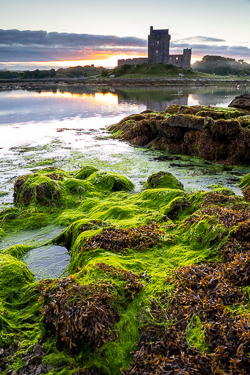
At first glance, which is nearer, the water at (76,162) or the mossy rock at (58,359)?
the mossy rock at (58,359)

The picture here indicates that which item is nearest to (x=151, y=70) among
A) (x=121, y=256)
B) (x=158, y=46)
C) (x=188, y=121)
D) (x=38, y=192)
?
(x=158, y=46)

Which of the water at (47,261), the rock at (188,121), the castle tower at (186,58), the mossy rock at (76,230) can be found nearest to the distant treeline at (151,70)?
the castle tower at (186,58)

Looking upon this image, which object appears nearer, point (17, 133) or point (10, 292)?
point (10, 292)

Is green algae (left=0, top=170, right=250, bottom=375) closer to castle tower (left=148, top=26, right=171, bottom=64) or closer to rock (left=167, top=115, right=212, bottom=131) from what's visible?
rock (left=167, top=115, right=212, bottom=131)

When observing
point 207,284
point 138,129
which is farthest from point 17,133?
point 207,284

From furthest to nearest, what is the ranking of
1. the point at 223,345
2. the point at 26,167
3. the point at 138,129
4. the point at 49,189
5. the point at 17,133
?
the point at 17,133 < the point at 138,129 < the point at 26,167 < the point at 49,189 < the point at 223,345

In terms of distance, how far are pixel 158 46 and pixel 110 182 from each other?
344 ft

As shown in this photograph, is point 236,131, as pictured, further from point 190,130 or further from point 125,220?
point 125,220

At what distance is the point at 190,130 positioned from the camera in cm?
1215

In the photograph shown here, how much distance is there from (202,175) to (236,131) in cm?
282

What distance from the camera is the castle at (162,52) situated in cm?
9844

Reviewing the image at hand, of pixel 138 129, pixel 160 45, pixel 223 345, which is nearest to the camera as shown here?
pixel 223 345

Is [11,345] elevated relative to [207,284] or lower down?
lower down

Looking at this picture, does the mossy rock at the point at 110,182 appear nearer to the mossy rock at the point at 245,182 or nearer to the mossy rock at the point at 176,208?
the mossy rock at the point at 176,208
